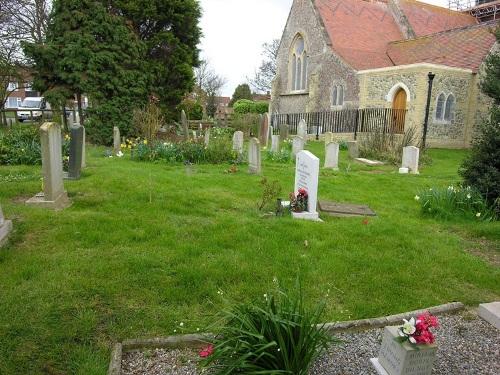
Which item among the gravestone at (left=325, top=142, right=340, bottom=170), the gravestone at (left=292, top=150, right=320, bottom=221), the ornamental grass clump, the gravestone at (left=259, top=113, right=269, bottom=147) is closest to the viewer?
the ornamental grass clump

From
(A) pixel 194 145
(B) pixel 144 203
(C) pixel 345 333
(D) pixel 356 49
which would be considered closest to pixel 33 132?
(A) pixel 194 145

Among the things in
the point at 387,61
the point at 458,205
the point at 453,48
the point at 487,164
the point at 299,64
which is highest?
the point at 299,64

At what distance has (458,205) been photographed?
22.5 feet

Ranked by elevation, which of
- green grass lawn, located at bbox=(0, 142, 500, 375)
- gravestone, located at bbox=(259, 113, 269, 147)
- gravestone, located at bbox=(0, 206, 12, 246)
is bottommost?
green grass lawn, located at bbox=(0, 142, 500, 375)

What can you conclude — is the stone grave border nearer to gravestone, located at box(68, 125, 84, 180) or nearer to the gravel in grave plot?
the gravel in grave plot

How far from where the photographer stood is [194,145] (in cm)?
1191

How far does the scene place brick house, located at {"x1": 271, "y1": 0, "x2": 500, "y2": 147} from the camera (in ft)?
64.5

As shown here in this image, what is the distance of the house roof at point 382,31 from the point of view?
23.1 m

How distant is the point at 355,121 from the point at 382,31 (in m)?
13.3

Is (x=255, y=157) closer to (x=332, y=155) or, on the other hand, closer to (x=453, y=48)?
(x=332, y=155)

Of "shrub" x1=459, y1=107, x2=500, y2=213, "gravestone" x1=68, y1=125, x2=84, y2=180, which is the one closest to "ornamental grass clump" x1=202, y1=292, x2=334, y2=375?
"shrub" x1=459, y1=107, x2=500, y2=213

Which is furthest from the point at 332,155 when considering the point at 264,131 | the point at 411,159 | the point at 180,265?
the point at 180,265

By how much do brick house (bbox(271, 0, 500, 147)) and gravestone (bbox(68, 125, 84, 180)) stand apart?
1570 centimetres

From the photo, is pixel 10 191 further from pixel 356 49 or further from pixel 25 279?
pixel 356 49
